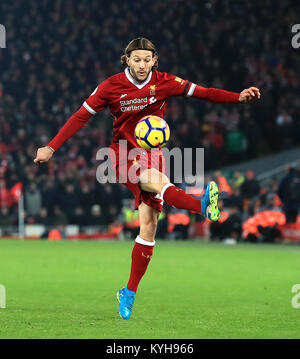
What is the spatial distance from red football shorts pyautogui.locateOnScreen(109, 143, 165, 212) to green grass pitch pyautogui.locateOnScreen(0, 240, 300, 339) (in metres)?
1.02

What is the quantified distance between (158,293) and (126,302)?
2.15m

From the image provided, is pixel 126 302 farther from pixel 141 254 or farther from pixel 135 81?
pixel 135 81

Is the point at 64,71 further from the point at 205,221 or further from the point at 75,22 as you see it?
the point at 205,221

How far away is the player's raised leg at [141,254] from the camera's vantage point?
7059 millimetres

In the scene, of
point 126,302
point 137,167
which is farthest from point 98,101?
point 126,302

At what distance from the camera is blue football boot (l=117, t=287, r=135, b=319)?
6938 mm

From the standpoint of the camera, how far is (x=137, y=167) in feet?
23.0

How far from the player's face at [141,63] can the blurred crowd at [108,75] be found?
542 inches

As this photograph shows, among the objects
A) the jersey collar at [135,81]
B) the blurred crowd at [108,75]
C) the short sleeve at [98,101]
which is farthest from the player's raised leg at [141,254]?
the blurred crowd at [108,75]

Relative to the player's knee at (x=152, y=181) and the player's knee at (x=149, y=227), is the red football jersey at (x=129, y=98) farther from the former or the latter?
the player's knee at (x=149, y=227)

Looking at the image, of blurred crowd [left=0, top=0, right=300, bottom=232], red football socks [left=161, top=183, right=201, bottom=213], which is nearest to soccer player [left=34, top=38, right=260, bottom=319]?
red football socks [left=161, top=183, right=201, bottom=213]

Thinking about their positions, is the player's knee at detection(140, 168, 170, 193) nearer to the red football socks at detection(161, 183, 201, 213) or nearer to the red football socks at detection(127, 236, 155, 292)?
the red football socks at detection(161, 183, 201, 213)

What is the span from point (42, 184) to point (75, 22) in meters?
9.57

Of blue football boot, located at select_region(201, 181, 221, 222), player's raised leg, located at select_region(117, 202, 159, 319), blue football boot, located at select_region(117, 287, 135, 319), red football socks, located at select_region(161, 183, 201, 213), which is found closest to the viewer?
blue football boot, located at select_region(201, 181, 221, 222)
